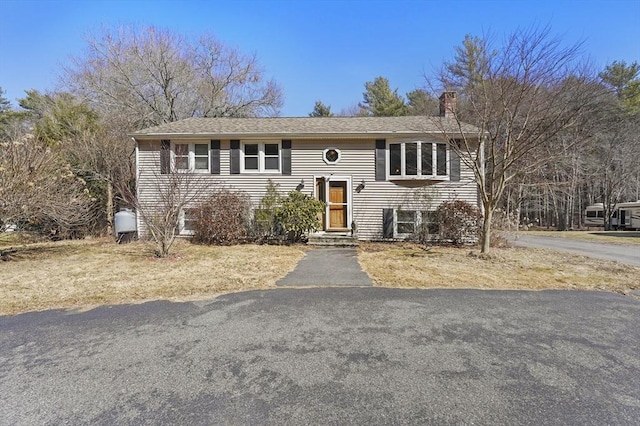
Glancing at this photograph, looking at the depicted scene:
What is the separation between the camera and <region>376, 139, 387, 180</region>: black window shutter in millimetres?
12695

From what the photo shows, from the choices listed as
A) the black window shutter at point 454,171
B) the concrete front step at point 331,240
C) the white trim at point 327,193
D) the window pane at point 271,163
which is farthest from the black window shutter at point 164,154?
the black window shutter at point 454,171

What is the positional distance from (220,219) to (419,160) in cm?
755

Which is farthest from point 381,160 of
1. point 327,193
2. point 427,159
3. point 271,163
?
point 271,163

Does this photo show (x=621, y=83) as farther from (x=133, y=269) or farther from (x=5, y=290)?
(x=5, y=290)

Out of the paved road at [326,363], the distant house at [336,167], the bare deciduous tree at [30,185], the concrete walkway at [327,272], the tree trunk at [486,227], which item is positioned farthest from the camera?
the distant house at [336,167]

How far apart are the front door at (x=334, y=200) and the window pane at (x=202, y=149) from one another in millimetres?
4498

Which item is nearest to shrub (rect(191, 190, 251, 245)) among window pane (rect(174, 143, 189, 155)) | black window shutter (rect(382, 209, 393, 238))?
window pane (rect(174, 143, 189, 155))

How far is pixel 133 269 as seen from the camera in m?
7.44

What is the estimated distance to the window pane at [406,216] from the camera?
1262 centimetres

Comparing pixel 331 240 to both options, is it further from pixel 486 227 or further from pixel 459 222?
pixel 486 227

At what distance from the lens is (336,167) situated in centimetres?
1285

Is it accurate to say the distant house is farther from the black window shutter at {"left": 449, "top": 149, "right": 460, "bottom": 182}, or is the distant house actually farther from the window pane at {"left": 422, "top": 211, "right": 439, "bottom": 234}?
the window pane at {"left": 422, "top": 211, "right": 439, "bottom": 234}

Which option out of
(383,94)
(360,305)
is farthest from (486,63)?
(383,94)

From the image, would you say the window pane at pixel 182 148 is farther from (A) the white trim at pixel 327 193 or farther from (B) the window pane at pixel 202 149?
(A) the white trim at pixel 327 193
